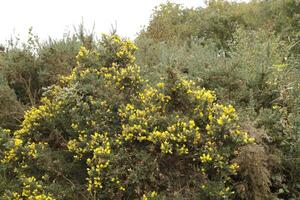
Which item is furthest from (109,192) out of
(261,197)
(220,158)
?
(261,197)

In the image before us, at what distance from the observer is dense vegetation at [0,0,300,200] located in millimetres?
3965

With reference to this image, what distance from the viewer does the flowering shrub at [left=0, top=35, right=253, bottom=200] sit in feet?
13.0

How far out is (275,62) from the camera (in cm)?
572

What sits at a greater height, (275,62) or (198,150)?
(275,62)

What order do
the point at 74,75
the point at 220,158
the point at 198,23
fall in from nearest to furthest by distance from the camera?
the point at 220,158
the point at 74,75
the point at 198,23

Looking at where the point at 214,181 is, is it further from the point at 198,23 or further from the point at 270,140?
the point at 198,23

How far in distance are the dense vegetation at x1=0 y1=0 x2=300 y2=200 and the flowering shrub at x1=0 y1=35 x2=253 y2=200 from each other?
0.01 m

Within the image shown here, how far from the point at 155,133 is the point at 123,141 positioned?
0.40 meters

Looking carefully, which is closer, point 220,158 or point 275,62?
point 220,158

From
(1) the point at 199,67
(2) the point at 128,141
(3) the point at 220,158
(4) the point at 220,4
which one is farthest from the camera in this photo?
(4) the point at 220,4

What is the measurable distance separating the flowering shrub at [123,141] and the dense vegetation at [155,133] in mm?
11

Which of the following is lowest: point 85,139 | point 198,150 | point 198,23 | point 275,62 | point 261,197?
point 261,197

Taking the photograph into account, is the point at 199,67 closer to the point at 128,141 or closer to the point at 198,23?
the point at 128,141

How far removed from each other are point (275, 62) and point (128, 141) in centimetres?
266
